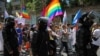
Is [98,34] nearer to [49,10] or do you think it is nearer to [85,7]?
[49,10]

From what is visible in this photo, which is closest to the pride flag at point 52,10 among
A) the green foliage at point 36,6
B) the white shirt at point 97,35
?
the white shirt at point 97,35

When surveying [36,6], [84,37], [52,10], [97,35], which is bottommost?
[36,6]

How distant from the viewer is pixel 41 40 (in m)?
9.55

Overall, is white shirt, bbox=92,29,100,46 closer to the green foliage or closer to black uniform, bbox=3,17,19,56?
black uniform, bbox=3,17,19,56

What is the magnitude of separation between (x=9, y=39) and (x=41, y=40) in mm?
1126

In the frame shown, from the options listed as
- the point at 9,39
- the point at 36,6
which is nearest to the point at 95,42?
the point at 9,39

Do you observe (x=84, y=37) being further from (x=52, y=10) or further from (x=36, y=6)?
(x=36, y=6)

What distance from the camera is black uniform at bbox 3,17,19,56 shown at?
33.3 feet

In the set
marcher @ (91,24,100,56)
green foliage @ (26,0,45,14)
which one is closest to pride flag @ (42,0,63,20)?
marcher @ (91,24,100,56)

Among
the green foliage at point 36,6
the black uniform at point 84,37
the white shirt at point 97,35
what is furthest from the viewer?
the green foliage at point 36,6

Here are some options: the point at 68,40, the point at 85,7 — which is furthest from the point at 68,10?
the point at 68,40

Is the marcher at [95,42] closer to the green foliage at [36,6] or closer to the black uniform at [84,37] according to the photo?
the black uniform at [84,37]

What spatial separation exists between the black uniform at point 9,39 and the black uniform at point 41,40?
0.91m

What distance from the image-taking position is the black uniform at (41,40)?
31.2 ft
